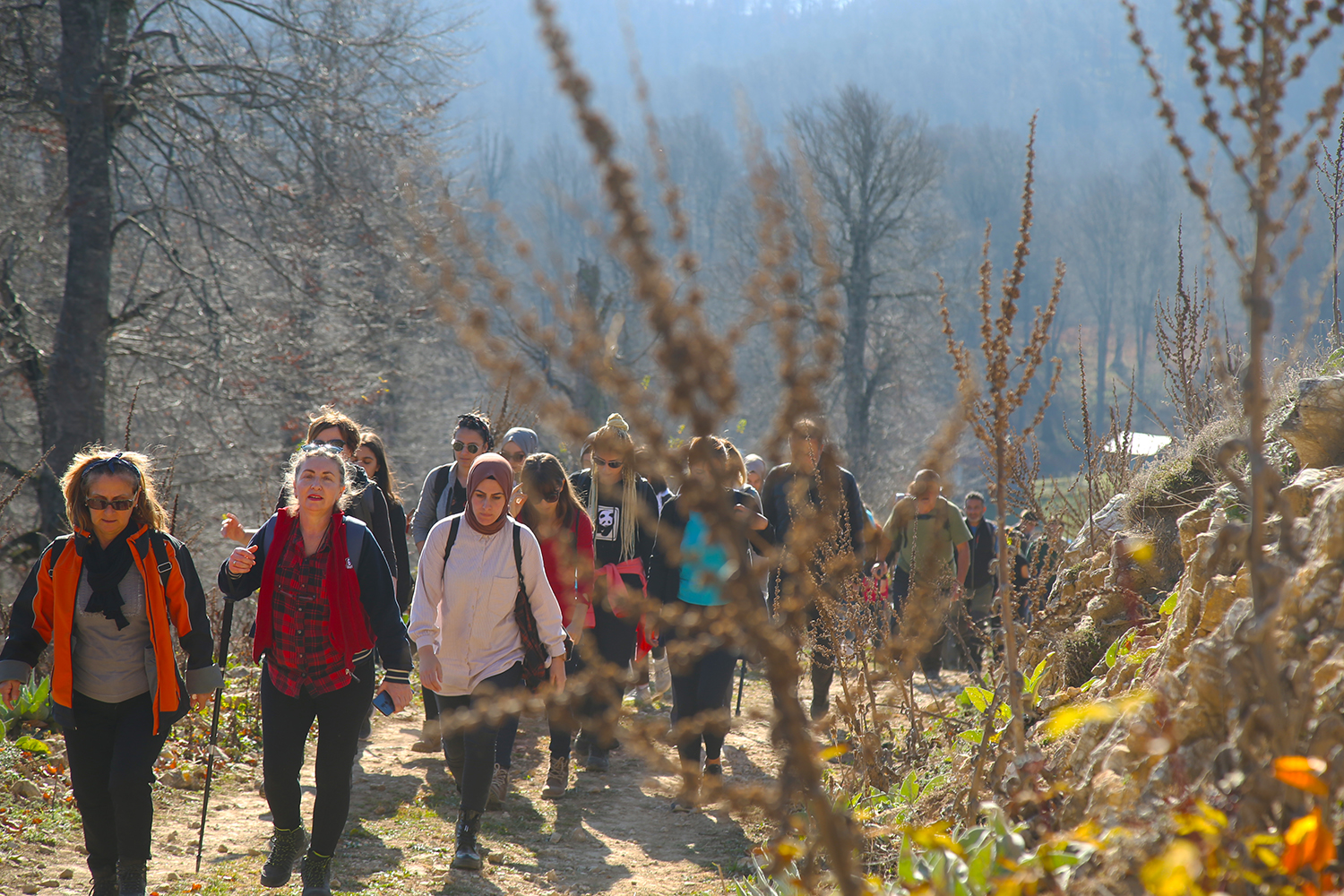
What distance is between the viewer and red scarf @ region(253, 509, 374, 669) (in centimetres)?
409

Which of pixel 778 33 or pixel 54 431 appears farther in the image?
pixel 778 33

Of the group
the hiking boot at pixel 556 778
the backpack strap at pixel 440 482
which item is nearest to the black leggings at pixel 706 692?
the hiking boot at pixel 556 778

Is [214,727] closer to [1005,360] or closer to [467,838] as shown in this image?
[467,838]

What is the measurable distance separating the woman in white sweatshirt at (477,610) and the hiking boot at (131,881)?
1299 mm

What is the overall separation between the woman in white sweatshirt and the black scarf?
1.22 metres

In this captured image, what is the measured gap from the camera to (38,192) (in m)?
11.5

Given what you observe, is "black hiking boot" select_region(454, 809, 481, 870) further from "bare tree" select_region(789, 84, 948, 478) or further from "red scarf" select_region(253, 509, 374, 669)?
"bare tree" select_region(789, 84, 948, 478)

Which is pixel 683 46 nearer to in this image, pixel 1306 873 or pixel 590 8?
Answer: pixel 590 8

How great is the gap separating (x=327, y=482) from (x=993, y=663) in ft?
13.9

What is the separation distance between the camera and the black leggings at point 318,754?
407 cm

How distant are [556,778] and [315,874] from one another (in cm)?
183

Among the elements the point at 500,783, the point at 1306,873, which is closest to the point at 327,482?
the point at 500,783

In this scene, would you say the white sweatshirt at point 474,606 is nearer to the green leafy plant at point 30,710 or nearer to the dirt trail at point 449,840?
the dirt trail at point 449,840

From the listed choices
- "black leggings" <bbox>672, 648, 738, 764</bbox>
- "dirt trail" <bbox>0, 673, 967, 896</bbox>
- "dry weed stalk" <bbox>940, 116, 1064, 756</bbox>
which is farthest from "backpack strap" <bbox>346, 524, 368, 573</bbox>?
"dry weed stalk" <bbox>940, 116, 1064, 756</bbox>
